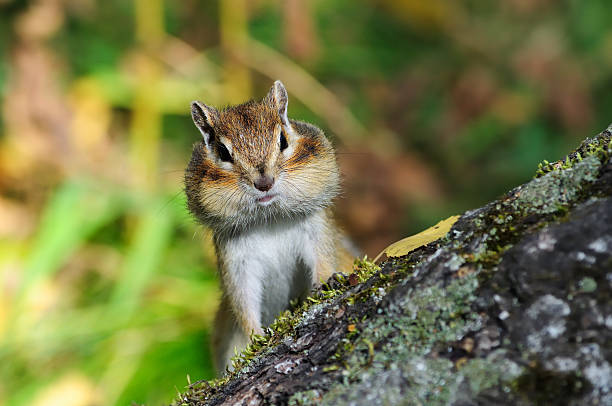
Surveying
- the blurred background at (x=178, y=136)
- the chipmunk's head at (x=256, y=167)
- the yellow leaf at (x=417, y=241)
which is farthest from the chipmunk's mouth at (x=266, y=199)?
the blurred background at (x=178, y=136)

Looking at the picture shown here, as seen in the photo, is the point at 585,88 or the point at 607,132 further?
the point at 585,88

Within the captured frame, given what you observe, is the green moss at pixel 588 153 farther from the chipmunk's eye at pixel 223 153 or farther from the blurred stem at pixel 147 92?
the blurred stem at pixel 147 92

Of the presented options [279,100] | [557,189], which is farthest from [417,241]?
[279,100]

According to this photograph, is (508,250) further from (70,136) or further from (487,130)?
(487,130)

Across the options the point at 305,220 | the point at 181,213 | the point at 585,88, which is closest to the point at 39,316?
the point at 181,213

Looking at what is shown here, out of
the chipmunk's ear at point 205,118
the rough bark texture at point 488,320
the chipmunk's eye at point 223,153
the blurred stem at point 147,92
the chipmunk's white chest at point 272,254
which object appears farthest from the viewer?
the blurred stem at point 147,92

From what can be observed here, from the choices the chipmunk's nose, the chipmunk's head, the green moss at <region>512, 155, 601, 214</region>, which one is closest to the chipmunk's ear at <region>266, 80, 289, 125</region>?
the chipmunk's head

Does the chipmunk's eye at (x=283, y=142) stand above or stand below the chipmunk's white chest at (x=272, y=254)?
above
